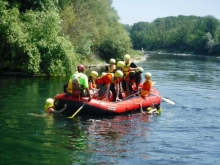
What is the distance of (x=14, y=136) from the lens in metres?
10.9

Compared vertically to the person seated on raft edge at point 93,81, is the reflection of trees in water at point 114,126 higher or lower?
lower

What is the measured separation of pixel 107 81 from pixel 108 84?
0.19m

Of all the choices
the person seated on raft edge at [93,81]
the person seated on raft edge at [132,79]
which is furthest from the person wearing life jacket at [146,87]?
the person seated on raft edge at [93,81]

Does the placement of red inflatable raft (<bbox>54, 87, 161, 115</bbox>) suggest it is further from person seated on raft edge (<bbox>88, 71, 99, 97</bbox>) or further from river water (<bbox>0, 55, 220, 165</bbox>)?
person seated on raft edge (<bbox>88, 71, 99, 97</bbox>)

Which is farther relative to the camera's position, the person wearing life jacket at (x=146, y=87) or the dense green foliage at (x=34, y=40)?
the dense green foliage at (x=34, y=40)

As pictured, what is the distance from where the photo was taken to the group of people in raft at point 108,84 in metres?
13.3

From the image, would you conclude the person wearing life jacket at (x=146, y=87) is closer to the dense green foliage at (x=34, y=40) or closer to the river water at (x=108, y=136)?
the river water at (x=108, y=136)

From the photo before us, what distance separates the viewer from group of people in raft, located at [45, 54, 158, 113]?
43.7 ft

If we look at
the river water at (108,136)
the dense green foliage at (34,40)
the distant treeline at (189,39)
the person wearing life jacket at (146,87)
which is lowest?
the river water at (108,136)

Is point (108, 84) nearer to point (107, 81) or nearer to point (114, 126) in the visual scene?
point (107, 81)

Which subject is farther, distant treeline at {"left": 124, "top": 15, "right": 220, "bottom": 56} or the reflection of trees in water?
distant treeline at {"left": 124, "top": 15, "right": 220, "bottom": 56}

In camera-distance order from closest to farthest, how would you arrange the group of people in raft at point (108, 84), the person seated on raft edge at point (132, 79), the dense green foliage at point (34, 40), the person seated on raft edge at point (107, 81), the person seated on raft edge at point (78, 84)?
the person seated on raft edge at point (78, 84) < the group of people in raft at point (108, 84) < the person seated on raft edge at point (107, 81) < the person seated on raft edge at point (132, 79) < the dense green foliage at point (34, 40)

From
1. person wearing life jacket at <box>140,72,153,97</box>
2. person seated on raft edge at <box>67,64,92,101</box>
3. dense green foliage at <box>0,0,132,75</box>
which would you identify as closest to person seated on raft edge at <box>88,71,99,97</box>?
person seated on raft edge at <box>67,64,92,101</box>

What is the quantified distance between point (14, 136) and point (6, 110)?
3858mm
